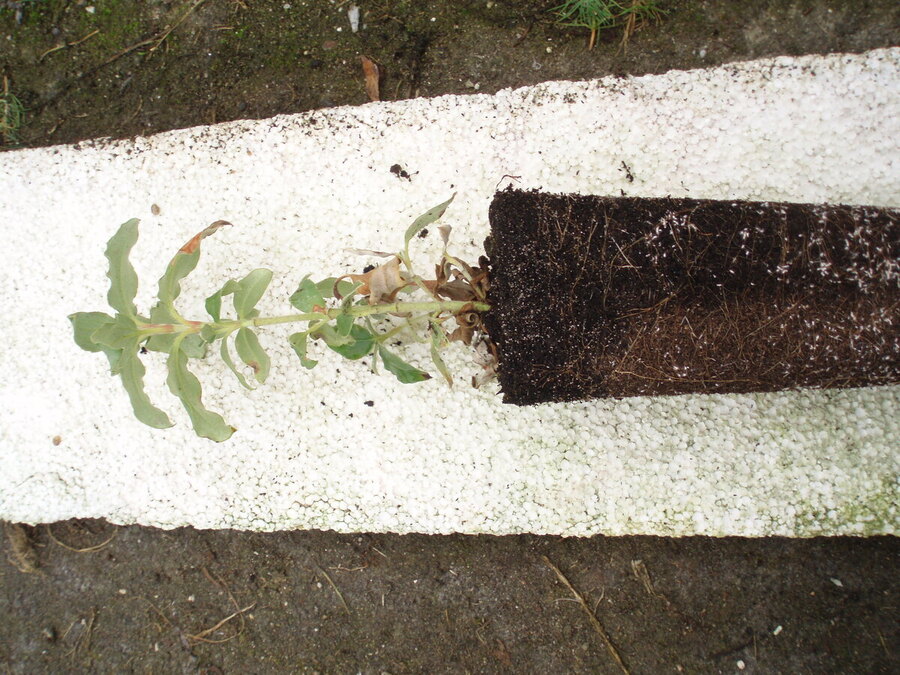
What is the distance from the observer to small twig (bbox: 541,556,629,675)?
156 centimetres

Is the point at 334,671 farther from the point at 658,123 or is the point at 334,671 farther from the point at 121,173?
the point at 658,123

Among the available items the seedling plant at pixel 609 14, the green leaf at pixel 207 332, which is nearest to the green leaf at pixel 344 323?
the green leaf at pixel 207 332

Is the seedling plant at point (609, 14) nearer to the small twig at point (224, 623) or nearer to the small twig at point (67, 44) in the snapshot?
the small twig at point (67, 44)

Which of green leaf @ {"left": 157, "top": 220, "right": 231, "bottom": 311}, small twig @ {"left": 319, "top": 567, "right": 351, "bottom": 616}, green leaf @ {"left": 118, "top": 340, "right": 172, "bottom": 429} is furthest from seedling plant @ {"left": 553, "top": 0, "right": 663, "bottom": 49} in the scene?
small twig @ {"left": 319, "top": 567, "right": 351, "bottom": 616}

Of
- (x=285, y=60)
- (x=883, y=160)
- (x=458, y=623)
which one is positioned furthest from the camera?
(x=285, y=60)

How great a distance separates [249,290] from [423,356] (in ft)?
1.56

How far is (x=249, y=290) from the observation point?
1.27 m

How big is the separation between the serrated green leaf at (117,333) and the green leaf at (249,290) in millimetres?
220

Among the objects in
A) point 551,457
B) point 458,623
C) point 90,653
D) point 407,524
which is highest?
point 551,457

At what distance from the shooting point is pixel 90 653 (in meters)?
1.72

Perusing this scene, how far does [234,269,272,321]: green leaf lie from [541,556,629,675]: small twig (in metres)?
0.98

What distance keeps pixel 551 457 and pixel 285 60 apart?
132cm

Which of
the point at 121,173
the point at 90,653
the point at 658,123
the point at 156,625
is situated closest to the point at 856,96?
the point at 658,123

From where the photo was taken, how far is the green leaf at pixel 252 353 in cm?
127
